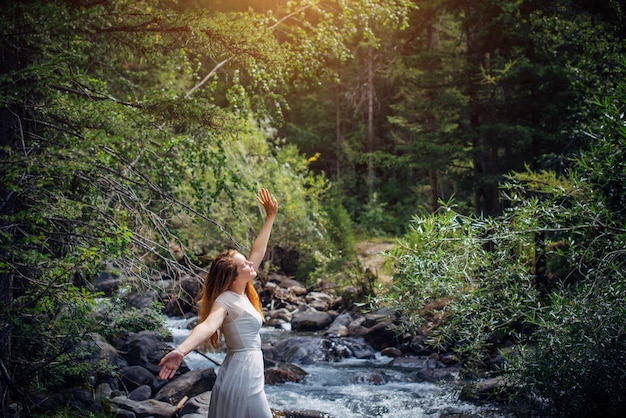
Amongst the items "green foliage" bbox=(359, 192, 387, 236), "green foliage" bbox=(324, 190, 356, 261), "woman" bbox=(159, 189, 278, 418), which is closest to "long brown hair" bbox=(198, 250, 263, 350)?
"woman" bbox=(159, 189, 278, 418)

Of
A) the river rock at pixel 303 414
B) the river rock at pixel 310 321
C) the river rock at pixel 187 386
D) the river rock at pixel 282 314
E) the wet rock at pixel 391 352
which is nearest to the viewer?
the river rock at pixel 303 414

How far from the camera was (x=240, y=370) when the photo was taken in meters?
4.12

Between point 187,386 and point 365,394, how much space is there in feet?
9.19

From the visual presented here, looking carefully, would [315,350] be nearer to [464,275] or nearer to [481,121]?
[464,275]

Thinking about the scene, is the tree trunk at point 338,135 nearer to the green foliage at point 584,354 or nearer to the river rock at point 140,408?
the river rock at point 140,408

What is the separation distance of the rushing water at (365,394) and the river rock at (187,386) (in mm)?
972

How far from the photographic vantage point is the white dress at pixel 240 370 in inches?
160

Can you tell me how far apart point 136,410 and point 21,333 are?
2.09 meters

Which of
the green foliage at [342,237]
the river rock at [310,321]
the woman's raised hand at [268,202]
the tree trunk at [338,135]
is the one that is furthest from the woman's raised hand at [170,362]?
the tree trunk at [338,135]

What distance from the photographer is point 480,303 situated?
7.02m

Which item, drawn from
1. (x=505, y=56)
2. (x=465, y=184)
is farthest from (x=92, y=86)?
(x=505, y=56)

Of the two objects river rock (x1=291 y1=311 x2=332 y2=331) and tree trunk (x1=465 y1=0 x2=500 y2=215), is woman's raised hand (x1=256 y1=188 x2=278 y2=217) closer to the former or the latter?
river rock (x1=291 y1=311 x2=332 y2=331)

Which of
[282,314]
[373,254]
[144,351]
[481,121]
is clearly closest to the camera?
[144,351]

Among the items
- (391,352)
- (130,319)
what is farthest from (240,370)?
(391,352)
